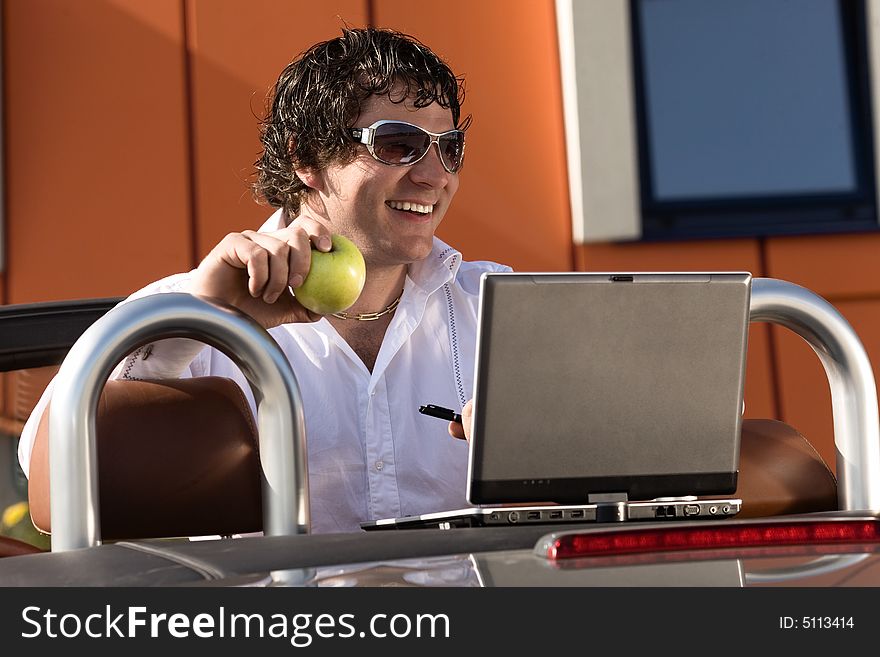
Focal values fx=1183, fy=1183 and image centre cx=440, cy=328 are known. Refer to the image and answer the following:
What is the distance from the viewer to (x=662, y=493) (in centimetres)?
A: 116

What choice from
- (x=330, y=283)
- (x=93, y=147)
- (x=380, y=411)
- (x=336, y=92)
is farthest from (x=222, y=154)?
(x=330, y=283)

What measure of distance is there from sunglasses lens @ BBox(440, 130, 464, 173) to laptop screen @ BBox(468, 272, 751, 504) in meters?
0.96

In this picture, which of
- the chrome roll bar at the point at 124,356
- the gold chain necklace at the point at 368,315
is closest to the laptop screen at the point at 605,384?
the chrome roll bar at the point at 124,356

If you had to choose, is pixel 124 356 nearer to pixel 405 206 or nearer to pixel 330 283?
→ pixel 330 283

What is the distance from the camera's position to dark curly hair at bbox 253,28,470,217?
2098mm

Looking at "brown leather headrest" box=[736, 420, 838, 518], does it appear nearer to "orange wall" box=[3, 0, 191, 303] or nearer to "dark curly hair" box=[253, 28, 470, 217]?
"dark curly hair" box=[253, 28, 470, 217]

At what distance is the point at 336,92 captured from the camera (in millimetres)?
2123

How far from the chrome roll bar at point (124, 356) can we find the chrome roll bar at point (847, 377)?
49 centimetres

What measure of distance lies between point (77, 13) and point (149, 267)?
86 cm

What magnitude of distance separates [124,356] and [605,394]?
435 millimetres

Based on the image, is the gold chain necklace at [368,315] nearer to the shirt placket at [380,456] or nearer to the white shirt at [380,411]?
the white shirt at [380,411]

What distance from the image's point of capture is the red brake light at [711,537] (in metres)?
0.81

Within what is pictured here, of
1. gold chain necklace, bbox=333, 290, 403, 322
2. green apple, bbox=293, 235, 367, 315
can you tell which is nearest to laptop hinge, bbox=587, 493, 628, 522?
green apple, bbox=293, 235, 367, 315
